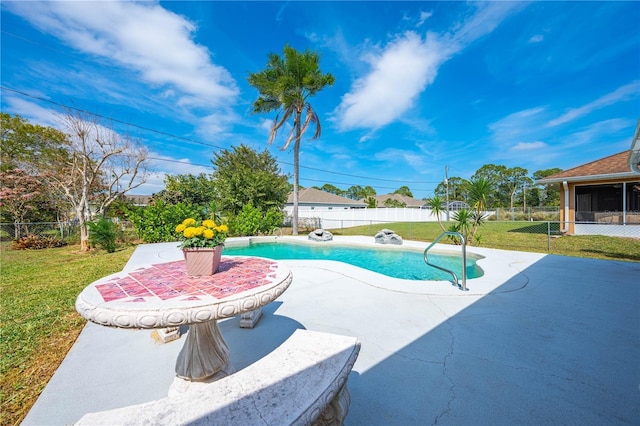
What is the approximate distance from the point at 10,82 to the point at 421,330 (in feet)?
47.0

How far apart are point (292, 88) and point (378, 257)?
9.98 m

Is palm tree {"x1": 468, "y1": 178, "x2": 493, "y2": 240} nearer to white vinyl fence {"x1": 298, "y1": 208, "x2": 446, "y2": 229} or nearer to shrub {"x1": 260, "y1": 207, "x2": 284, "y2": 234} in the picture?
shrub {"x1": 260, "y1": 207, "x2": 284, "y2": 234}

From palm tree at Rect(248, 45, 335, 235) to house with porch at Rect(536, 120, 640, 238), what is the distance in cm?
1239

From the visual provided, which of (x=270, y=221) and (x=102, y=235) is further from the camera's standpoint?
(x=270, y=221)

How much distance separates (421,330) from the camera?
9.04ft

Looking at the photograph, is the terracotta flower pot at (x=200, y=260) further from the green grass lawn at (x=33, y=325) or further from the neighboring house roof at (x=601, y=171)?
the neighboring house roof at (x=601, y=171)

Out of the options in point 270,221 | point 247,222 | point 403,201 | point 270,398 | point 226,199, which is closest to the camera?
point 270,398

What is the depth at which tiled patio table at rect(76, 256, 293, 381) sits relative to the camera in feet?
4.35

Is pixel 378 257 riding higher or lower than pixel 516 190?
lower

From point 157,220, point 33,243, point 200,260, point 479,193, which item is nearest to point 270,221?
point 157,220

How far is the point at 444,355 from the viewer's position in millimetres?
2279

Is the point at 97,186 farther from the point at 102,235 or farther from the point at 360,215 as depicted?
the point at 360,215

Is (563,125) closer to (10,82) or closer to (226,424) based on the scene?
(226,424)

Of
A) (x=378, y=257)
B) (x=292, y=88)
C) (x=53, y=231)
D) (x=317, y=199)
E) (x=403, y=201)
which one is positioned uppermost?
(x=292, y=88)
